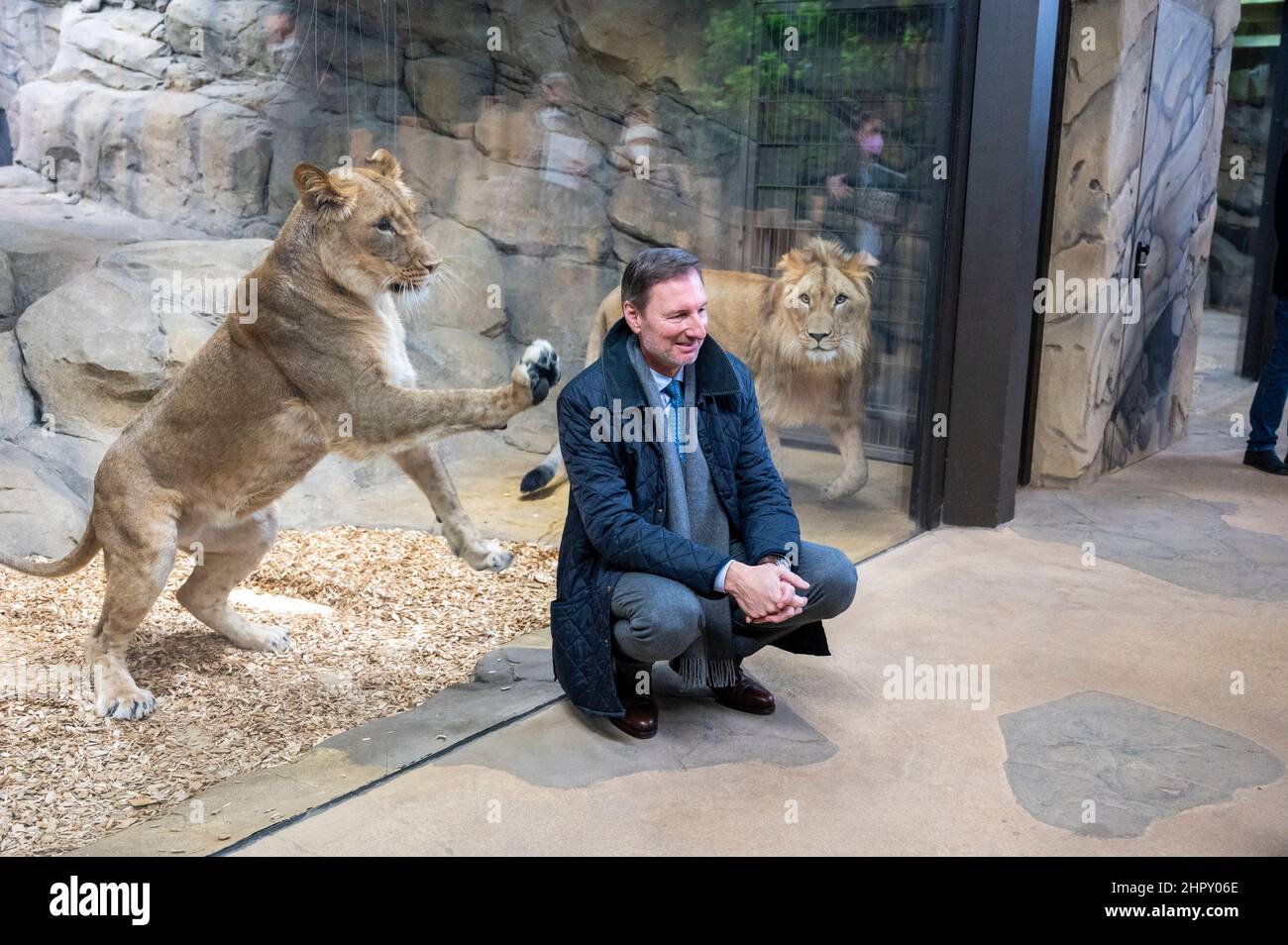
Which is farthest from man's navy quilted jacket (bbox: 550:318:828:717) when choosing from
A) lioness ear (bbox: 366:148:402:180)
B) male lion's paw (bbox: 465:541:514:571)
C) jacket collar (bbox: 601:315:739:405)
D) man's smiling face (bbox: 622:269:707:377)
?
lioness ear (bbox: 366:148:402:180)

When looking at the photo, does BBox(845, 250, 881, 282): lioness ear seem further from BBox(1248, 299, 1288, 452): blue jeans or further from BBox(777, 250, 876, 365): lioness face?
BBox(1248, 299, 1288, 452): blue jeans

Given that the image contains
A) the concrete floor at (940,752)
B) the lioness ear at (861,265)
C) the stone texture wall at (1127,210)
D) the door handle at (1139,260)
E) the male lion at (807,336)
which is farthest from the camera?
the door handle at (1139,260)

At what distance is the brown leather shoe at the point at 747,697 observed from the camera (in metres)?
3.62

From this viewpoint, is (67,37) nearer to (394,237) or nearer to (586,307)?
(394,237)

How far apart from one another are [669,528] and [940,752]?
1.01m

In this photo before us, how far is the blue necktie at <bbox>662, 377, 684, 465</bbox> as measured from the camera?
3443 mm

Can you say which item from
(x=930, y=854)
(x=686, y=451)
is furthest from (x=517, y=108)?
(x=930, y=854)

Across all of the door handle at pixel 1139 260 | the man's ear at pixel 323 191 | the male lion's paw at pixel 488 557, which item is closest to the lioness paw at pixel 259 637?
the male lion's paw at pixel 488 557

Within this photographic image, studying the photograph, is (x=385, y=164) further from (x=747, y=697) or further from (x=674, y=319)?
(x=747, y=697)

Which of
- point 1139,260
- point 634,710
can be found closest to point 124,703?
point 634,710

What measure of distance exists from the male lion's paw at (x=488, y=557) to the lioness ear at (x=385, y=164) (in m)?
1.10

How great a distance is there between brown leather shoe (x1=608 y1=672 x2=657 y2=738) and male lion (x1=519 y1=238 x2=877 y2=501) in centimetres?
143

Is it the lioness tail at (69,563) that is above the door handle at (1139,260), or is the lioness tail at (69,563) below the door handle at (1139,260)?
below

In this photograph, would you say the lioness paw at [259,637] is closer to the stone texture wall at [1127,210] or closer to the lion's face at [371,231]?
the lion's face at [371,231]
